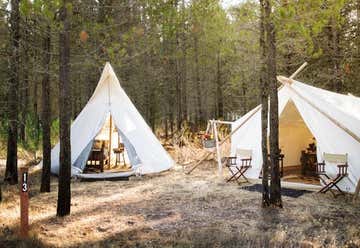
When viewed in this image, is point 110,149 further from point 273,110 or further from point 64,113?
point 273,110

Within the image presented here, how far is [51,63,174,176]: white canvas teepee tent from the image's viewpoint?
9469 mm

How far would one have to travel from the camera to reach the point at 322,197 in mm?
6926

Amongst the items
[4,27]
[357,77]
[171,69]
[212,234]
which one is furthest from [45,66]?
[171,69]

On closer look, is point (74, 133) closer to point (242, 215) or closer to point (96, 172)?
point (96, 172)

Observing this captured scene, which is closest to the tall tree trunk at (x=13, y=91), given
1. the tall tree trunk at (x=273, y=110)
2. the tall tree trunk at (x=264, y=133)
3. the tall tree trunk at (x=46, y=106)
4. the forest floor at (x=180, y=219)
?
the tall tree trunk at (x=46, y=106)

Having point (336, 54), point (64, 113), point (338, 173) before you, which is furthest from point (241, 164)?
point (336, 54)

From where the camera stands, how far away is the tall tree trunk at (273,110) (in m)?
5.82

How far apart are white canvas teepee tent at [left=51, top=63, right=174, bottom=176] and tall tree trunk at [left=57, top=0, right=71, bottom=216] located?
3566mm

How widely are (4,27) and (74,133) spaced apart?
314 centimetres

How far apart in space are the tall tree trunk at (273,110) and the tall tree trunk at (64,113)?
3.02 m

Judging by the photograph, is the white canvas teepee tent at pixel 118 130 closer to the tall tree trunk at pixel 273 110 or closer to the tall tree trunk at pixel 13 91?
the tall tree trunk at pixel 13 91

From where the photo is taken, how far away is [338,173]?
280 inches

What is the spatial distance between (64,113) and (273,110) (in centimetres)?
322

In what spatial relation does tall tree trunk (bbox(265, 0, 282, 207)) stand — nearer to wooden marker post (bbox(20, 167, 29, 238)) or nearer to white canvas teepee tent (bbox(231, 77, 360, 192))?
white canvas teepee tent (bbox(231, 77, 360, 192))
